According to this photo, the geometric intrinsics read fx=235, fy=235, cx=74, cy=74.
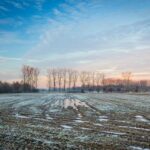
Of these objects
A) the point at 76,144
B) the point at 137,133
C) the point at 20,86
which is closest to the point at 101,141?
the point at 76,144

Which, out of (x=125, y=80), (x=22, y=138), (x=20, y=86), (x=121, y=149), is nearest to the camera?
(x=121, y=149)

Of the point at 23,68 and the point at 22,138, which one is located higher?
the point at 23,68

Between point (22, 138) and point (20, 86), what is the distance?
107073 millimetres

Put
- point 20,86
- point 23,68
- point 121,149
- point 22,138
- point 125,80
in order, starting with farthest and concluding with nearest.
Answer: point 125,80
point 23,68
point 20,86
point 22,138
point 121,149

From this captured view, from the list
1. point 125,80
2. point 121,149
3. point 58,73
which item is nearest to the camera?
point 121,149

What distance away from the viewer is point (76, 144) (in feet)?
30.4

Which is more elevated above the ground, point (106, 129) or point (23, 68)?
point (23, 68)

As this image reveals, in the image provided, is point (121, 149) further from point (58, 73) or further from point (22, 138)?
point (58, 73)

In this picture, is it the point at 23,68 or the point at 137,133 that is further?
the point at 23,68

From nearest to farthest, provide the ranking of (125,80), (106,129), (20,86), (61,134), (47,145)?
(47,145), (61,134), (106,129), (20,86), (125,80)

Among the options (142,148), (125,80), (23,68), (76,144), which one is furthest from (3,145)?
(125,80)

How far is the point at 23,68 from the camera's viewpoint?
14025cm

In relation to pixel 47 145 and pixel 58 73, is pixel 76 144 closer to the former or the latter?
pixel 47 145

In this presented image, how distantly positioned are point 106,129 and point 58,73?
140 metres
